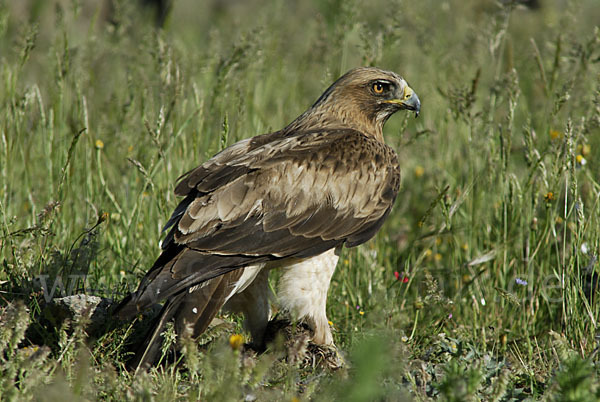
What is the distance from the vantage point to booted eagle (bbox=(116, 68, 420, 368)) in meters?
3.55

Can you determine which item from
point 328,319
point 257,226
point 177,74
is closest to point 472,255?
point 328,319

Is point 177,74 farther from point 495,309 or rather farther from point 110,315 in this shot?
point 495,309

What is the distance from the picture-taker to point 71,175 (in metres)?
4.82

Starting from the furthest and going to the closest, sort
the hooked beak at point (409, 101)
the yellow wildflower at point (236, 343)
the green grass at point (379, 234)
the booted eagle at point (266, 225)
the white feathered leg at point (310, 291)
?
the hooked beak at point (409, 101), the white feathered leg at point (310, 291), the booted eagle at point (266, 225), the green grass at point (379, 234), the yellow wildflower at point (236, 343)

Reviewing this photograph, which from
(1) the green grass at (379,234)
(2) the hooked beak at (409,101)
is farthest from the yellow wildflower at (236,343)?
(2) the hooked beak at (409,101)

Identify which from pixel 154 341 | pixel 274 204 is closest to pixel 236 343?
pixel 154 341

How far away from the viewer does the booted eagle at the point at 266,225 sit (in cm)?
355

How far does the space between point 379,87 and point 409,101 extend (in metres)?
0.23

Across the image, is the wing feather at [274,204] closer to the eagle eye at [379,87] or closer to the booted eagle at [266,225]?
the booted eagle at [266,225]

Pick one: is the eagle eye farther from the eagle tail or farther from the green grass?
the eagle tail

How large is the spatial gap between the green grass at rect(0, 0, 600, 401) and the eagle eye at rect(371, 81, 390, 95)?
295 mm

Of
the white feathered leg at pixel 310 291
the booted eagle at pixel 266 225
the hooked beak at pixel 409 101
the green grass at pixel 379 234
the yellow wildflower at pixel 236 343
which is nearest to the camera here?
the yellow wildflower at pixel 236 343

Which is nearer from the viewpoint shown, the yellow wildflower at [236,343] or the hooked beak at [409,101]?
the yellow wildflower at [236,343]

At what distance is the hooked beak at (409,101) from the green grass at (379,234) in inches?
6.4
